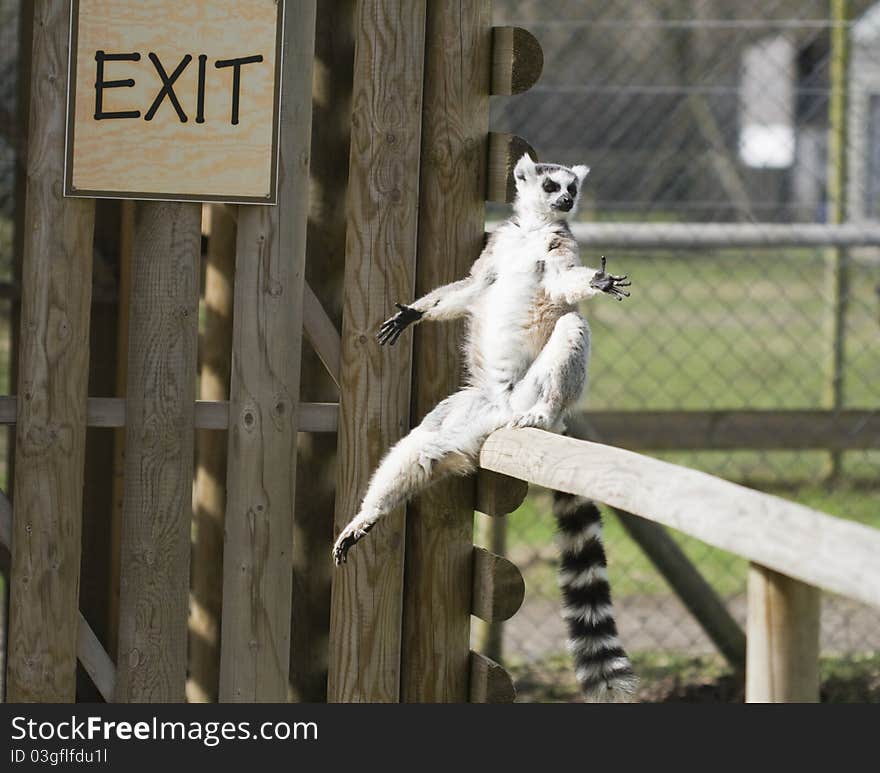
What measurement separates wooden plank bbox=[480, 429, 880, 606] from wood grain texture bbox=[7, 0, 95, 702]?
3.73 feet

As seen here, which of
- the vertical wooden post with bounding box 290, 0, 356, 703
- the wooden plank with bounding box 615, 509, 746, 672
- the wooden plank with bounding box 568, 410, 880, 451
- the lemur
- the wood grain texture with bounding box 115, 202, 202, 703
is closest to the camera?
the lemur

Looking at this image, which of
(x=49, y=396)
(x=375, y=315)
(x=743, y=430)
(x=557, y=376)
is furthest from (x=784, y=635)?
(x=743, y=430)

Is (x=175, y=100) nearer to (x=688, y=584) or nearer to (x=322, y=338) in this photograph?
(x=322, y=338)

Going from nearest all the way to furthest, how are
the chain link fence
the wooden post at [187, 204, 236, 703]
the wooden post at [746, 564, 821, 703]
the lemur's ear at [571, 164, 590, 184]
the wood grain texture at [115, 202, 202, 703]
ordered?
the wooden post at [746, 564, 821, 703], the wood grain texture at [115, 202, 202, 703], the lemur's ear at [571, 164, 590, 184], the wooden post at [187, 204, 236, 703], the chain link fence

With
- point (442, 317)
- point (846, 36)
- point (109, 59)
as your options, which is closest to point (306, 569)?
point (442, 317)


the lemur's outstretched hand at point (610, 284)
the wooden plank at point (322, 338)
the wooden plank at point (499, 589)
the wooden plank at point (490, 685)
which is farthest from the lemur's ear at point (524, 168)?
the wooden plank at point (490, 685)

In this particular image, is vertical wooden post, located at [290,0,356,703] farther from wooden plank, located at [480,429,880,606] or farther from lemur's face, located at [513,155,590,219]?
wooden plank, located at [480,429,880,606]

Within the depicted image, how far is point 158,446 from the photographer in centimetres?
319

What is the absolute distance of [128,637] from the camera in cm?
323

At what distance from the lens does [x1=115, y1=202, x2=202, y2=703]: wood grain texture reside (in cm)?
318

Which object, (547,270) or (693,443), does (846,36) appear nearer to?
(693,443)

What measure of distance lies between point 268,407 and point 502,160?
0.85 meters

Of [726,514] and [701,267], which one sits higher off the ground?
[701,267]

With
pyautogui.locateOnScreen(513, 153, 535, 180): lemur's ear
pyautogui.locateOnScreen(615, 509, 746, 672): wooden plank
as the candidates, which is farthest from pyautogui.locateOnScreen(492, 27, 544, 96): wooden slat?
pyautogui.locateOnScreen(615, 509, 746, 672): wooden plank
